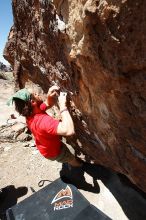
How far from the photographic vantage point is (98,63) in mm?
2170

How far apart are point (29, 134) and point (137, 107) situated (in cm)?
588

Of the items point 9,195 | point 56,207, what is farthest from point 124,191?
point 9,195

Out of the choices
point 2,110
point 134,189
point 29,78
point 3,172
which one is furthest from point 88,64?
point 2,110

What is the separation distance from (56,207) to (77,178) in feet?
3.28

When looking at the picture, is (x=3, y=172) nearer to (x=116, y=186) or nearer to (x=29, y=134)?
(x=29, y=134)

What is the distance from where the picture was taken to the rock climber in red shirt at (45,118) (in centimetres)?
342

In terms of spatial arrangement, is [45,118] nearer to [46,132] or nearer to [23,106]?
[46,132]

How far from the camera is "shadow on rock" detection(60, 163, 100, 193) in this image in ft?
17.0

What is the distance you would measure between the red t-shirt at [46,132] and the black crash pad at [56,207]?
0.87m

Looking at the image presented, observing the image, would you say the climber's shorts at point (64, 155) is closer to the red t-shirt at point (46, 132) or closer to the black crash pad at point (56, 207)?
the red t-shirt at point (46, 132)

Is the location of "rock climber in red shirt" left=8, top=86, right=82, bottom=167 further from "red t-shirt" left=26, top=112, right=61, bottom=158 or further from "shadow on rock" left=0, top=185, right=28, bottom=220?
"shadow on rock" left=0, top=185, right=28, bottom=220

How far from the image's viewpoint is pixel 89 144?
13.5 feet

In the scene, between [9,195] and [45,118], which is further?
[9,195]

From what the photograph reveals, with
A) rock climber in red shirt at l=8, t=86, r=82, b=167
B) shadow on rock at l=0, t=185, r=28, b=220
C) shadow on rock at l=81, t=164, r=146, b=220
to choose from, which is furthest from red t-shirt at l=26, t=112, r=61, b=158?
shadow on rock at l=0, t=185, r=28, b=220
